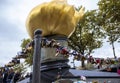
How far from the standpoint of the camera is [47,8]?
18.6 metres

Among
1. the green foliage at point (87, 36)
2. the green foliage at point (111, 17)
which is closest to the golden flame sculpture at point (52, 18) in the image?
the green foliage at point (111, 17)

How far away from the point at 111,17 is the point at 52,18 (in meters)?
9.04

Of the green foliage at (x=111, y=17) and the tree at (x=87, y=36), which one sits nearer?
the green foliage at (x=111, y=17)

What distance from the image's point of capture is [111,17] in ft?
85.1

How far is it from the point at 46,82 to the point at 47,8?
14.9ft

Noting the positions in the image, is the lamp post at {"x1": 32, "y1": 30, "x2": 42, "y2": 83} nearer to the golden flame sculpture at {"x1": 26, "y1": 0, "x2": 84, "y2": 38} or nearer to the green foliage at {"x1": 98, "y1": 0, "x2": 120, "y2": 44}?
the golden flame sculpture at {"x1": 26, "y1": 0, "x2": 84, "y2": 38}

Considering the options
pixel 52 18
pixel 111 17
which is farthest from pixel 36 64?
pixel 111 17

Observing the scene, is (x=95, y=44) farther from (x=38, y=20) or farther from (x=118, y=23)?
(x=38, y=20)

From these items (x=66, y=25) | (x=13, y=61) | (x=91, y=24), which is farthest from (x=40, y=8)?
(x=91, y=24)

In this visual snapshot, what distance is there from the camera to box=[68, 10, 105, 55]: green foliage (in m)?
32.4

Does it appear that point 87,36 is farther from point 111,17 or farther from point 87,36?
point 111,17

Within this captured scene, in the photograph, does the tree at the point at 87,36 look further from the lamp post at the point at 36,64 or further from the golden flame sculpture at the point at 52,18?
the lamp post at the point at 36,64

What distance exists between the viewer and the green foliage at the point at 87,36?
32.4 meters

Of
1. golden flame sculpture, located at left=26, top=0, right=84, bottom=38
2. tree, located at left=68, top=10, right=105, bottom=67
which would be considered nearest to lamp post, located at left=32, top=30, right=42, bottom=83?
golden flame sculpture, located at left=26, top=0, right=84, bottom=38
